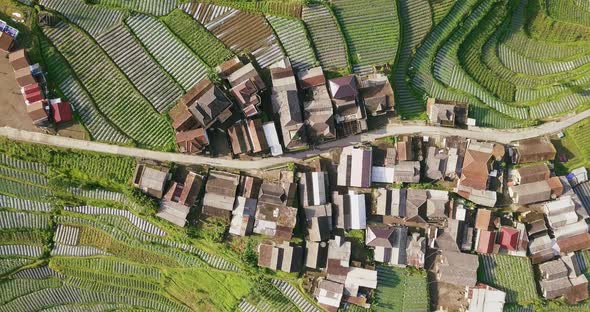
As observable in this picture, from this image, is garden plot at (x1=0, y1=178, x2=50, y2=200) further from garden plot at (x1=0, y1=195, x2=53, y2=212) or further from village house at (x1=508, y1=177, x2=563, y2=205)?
village house at (x1=508, y1=177, x2=563, y2=205)

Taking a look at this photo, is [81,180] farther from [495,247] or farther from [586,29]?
[586,29]

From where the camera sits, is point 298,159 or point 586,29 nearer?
point 298,159

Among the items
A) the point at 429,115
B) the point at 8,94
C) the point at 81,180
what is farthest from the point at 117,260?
the point at 429,115

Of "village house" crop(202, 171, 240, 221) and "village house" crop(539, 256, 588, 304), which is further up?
"village house" crop(202, 171, 240, 221)

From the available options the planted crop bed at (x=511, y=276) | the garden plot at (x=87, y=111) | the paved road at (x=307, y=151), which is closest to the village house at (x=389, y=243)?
the planted crop bed at (x=511, y=276)

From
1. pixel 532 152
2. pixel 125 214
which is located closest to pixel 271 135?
pixel 125 214

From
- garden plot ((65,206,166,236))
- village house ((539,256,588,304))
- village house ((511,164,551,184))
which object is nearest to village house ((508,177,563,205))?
village house ((511,164,551,184))
